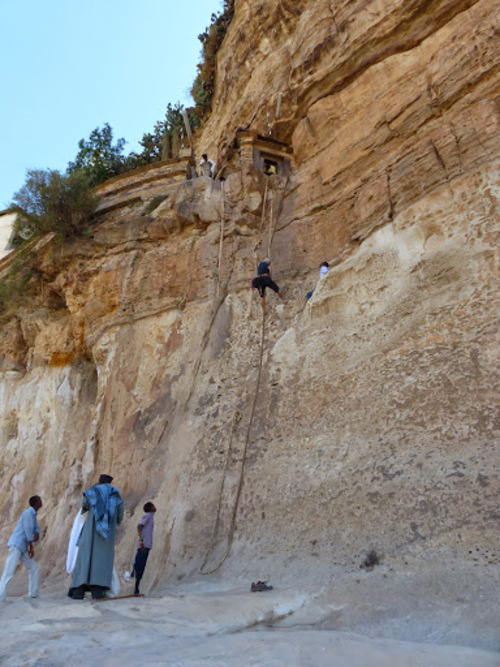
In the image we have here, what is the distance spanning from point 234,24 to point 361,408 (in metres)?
13.5

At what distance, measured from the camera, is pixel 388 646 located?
404 centimetres

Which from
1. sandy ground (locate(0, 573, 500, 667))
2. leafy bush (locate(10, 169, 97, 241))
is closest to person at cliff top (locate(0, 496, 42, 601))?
sandy ground (locate(0, 573, 500, 667))

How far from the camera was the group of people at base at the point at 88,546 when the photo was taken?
665cm

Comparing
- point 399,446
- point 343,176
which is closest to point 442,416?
point 399,446

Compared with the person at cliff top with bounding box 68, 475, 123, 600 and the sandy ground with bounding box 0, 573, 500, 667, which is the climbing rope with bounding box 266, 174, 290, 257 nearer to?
the person at cliff top with bounding box 68, 475, 123, 600

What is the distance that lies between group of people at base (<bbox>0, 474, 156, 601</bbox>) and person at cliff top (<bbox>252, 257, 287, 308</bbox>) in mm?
4644

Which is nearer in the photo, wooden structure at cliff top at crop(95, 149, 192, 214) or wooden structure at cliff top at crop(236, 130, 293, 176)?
wooden structure at cliff top at crop(236, 130, 293, 176)

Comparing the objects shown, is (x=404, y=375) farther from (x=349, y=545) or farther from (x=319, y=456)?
(x=349, y=545)

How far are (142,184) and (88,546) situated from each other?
406 inches

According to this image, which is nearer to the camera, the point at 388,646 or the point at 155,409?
the point at 388,646

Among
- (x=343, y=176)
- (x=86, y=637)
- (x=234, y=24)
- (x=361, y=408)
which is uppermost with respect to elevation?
(x=234, y=24)

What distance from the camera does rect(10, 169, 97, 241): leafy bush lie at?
14078mm

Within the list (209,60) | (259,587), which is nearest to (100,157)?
(209,60)

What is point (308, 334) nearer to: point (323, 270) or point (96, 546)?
point (323, 270)
